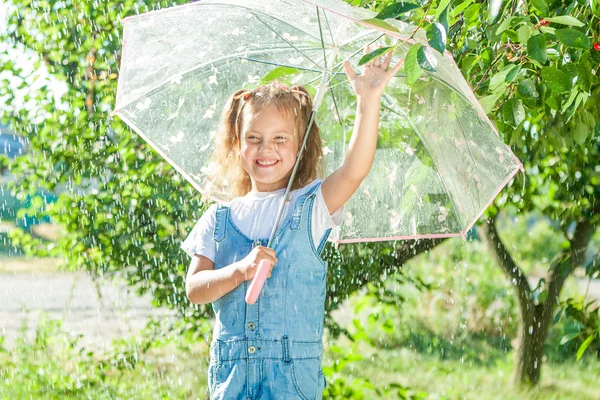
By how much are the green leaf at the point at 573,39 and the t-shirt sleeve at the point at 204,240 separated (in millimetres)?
943

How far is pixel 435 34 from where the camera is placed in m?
1.77

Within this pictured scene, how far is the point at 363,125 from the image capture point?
209 cm

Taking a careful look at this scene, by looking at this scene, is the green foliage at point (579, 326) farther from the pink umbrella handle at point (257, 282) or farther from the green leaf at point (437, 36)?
the green leaf at point (437, 36)

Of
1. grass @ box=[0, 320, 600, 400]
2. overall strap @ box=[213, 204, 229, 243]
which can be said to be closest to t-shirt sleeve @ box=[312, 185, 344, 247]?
overall strap @ box=[213, 204, 229, 243]

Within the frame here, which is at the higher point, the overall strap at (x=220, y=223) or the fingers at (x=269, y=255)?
the overall strap at (x=220, y=223)

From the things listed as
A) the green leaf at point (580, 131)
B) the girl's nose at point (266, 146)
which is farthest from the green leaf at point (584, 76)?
the girl's nose at point (266, 146)

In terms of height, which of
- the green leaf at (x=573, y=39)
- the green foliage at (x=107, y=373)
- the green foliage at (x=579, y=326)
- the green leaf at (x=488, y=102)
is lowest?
the green foliage at (x=107, y=373)

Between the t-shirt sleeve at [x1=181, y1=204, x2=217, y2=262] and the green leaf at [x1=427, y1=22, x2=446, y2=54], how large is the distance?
785 mm

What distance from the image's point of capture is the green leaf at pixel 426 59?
1.75m

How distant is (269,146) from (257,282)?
0.43 metres

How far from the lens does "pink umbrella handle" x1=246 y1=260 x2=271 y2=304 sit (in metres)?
1.93

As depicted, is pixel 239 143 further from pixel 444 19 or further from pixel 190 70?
pixel 444 19

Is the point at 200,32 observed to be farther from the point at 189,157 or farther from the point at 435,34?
the point at 435,34

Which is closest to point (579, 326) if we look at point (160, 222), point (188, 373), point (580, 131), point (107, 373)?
point (580, 131)
